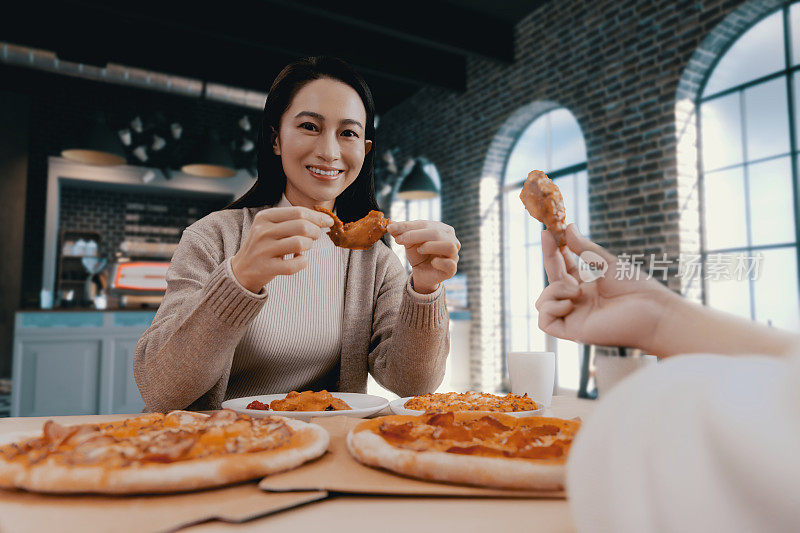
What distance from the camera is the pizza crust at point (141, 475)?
0.58 m

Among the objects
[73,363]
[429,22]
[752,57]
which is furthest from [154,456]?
[429,22]

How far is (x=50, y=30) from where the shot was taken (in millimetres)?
5465

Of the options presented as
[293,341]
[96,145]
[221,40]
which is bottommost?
[293,341]

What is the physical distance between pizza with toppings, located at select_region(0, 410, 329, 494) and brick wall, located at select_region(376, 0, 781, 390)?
4.09 meters

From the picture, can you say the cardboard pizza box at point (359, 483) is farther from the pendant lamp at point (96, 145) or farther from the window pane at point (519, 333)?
the pendant lamp at point (96, 145)

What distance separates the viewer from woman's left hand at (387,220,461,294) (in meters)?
1.19

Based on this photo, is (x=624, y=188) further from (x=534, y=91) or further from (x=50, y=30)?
(x=50, y=30)

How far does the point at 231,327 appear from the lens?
3.51 feet

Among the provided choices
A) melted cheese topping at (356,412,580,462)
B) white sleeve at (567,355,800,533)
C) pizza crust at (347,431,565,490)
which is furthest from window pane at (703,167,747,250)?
white sleeve at (567,355,800,533)

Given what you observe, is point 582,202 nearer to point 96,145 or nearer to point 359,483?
point 96,145

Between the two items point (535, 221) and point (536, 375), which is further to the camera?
point (535, 221)

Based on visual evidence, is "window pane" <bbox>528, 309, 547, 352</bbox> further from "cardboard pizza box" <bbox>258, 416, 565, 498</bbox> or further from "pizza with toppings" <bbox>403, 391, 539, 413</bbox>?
"cardboard pizza box" <bbox>258, 416, 565, 498</bbox>

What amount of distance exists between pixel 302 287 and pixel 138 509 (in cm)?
107

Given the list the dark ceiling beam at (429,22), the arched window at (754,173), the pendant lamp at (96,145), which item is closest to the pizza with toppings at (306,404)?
the arched window at (754,173)
